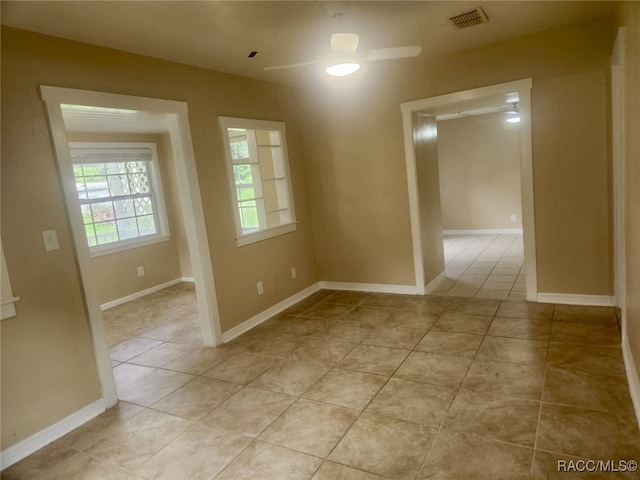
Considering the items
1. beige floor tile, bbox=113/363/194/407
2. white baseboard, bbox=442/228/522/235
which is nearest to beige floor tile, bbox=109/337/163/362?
beige floor tile, bbox=113/363/194/407

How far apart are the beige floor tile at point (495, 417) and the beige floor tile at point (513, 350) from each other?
52 centimetres

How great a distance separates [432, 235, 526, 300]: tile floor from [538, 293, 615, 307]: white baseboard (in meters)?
0.23

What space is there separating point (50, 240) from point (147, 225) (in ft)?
11.8

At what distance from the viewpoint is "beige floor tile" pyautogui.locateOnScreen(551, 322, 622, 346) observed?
296 cm

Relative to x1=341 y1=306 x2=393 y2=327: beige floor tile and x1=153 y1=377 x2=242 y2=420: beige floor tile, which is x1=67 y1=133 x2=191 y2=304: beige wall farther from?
x1=341 y1=306 x2=393 y2=327: beige floor tile

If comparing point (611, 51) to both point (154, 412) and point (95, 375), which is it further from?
point (95, 375)

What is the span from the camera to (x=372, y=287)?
4.79 metres

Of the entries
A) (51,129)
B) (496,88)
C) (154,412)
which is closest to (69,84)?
(51,129)

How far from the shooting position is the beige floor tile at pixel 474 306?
3811 mm

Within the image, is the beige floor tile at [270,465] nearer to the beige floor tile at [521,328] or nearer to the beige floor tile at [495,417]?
the beige floor tile at [495,417]

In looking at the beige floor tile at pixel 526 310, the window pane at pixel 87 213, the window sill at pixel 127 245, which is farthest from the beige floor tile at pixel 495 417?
the window pane at pixel 87 213

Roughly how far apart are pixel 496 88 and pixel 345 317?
8.65 ft

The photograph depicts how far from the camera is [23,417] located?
2.31m

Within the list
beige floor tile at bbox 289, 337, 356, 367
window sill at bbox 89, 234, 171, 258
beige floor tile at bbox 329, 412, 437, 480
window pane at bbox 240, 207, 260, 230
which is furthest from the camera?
window sill at bbox 89, 234, 171, 258
